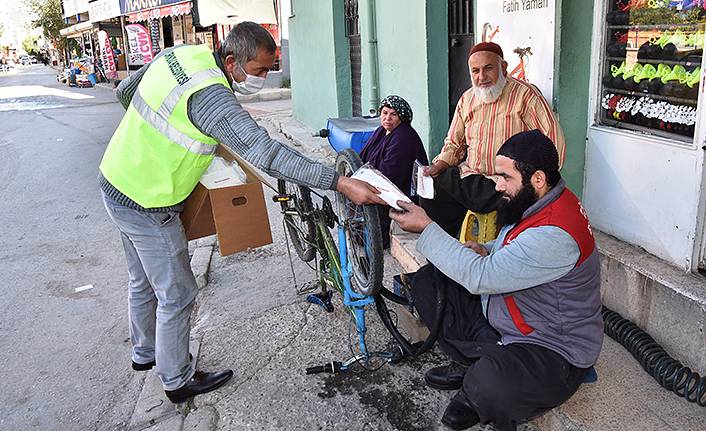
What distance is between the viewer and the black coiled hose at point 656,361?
2594mm

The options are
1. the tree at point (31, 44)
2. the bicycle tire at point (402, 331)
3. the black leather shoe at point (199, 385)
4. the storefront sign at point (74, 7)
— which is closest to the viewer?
the bicycle tire at point (402, 331)

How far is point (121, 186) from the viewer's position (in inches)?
110

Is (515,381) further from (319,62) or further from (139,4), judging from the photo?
(139,4)

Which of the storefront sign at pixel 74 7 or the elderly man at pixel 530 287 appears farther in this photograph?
the storefront sign at pixel 74 7

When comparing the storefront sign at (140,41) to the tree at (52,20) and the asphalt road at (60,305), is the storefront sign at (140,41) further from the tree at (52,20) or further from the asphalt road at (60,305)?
the tree at (52,20)

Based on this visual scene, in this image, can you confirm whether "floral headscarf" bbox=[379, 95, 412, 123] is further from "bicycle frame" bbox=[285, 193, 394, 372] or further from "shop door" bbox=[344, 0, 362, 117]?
"shop door" bbox=[344, 0, 362, 117]

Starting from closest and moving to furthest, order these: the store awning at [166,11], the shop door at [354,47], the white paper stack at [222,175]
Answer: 1. the white paper stack at [222,175]
2. the shop door at [354,47]
3. the store awning at [166,11]

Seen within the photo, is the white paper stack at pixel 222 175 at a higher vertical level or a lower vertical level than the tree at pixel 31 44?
lower

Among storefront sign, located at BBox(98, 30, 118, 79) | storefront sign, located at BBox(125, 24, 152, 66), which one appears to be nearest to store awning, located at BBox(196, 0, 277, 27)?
storefront sign, located at BBox(125, 24, 152, 66)

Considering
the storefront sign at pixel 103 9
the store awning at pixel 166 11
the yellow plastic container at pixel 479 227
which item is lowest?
the yellow plastic container at pixel 479 227

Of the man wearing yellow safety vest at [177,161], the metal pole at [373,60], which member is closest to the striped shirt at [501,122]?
the man wearing yellow safety vest at [177,161]

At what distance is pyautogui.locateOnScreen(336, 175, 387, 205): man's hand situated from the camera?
2.55 meters

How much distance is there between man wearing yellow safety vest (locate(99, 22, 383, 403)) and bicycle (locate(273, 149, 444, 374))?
1.22ft

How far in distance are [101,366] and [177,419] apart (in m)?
0.94
